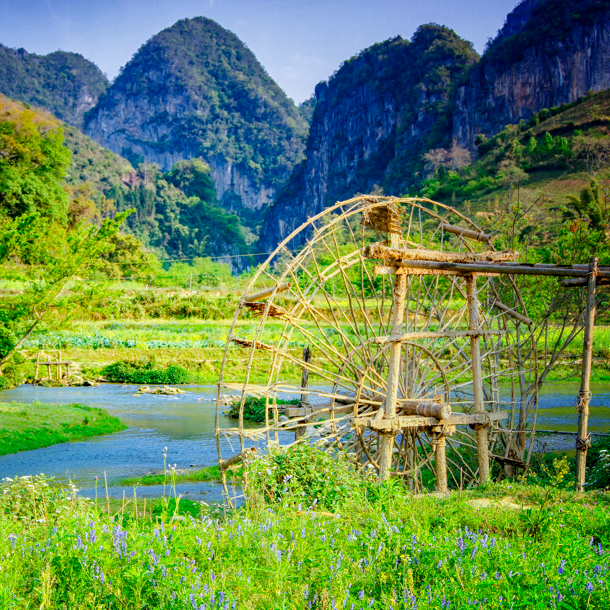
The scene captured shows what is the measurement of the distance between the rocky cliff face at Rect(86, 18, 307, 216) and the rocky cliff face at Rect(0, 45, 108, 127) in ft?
27.7

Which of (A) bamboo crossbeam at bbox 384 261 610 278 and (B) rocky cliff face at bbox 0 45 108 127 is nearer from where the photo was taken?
(A) bamboo crossbeam at bbox 384 261 610 278

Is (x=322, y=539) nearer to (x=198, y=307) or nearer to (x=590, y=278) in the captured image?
(x=590, y=278)

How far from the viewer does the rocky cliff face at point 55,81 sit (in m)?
166

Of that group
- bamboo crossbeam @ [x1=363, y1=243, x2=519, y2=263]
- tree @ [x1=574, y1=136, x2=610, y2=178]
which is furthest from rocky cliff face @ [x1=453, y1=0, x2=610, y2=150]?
bamboo crossbeam @ [x1=363, y1=243, x2=519, y2=263]

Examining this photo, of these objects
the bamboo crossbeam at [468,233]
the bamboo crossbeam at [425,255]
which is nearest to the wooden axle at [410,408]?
the bamboo crossbeam at [425,255]

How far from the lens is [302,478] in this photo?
5453mm

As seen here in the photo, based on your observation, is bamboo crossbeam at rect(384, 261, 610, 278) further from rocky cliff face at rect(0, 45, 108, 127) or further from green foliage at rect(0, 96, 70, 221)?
rocky cliff face at rect(0, 45, 108, 127)

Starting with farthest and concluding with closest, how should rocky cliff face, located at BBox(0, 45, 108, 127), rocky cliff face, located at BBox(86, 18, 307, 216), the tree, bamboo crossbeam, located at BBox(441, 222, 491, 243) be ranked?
1. rocky cliff face, located at BBox(0, 45, 108, 127)
2. rocky cliff face, located at BBox(86, 18, 307, 216)
3. the tree
4. bamboo crossbeam, located at BBox(441, 222, 491, 243)

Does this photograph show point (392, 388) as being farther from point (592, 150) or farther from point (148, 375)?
point (592, 150)

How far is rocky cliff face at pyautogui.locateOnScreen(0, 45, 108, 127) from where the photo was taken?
166 metres

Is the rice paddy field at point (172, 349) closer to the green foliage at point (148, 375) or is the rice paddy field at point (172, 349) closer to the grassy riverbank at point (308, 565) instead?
the green foliage at point (148, 375)

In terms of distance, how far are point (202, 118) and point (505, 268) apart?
585 ft

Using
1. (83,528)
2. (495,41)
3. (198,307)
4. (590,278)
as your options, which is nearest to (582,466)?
(590,278)

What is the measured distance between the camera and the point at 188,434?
15.2 metres
